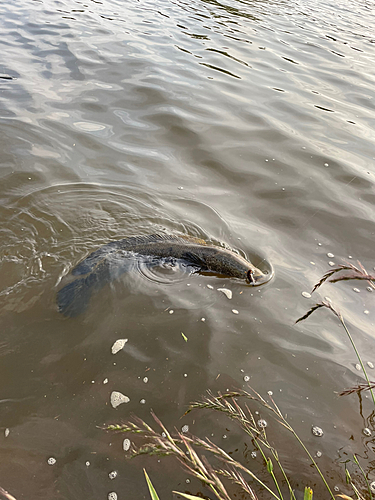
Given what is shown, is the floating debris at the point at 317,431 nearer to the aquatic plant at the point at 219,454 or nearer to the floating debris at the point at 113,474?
the aquatic plant at the point at 219,454

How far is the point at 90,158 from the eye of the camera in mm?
6102

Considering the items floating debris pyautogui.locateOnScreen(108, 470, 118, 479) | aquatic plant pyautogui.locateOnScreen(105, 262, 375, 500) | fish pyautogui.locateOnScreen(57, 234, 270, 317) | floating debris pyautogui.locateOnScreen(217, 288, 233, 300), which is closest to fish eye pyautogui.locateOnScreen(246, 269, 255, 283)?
A: fish pyautogui.locateOnScreen(57, 234, 270, 317)

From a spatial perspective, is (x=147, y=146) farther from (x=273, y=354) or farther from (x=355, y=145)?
(x=273, y=354)

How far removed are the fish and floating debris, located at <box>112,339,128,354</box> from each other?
65 cm

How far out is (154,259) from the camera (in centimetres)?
441

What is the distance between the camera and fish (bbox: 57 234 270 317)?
4.03m

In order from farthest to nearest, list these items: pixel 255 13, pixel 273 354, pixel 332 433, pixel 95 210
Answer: pixel 255 13 → pixel 95 210 → pixel 273 354 → pixel 332 433

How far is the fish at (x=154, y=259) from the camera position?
159 inches

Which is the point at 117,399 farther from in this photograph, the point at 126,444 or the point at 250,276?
the point at 250,276

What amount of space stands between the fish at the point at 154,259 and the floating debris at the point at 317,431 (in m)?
1.65

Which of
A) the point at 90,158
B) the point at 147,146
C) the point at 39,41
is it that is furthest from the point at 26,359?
the point at 39,41

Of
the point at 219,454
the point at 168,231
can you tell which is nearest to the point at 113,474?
Answer: the point at 219,454

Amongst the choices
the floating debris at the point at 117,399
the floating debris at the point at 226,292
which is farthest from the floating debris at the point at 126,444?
the floating debris at the point at 226,292

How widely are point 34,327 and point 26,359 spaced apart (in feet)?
1.17
